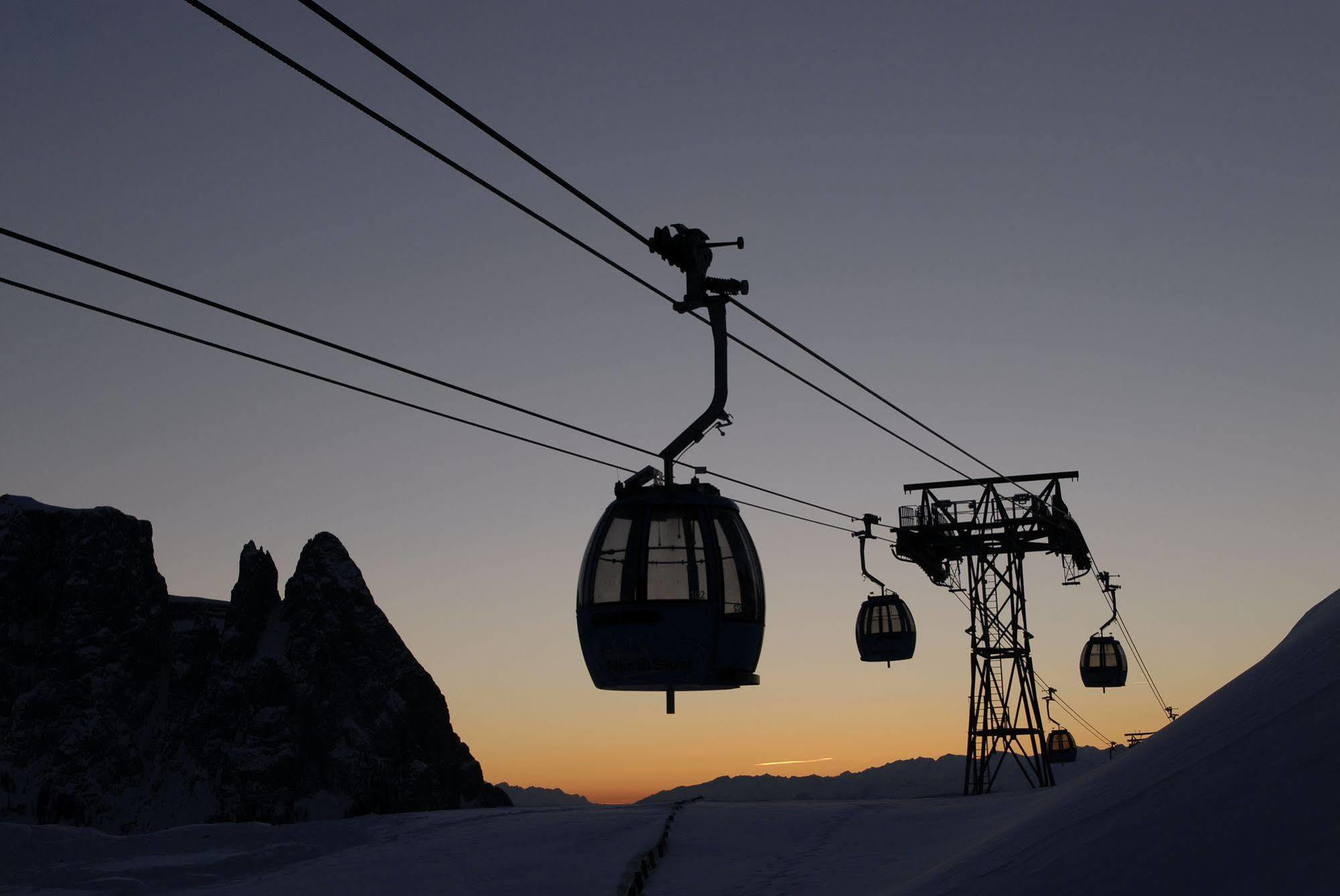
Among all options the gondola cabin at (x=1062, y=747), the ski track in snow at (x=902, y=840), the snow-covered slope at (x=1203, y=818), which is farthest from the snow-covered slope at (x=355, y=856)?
the gondola cabin at (x=1062, y=747)

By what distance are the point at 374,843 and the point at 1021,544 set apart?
21.7 m

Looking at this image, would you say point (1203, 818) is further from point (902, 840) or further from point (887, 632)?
point (887, 632)

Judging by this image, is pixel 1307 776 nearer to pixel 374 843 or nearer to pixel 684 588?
pixel 684 588

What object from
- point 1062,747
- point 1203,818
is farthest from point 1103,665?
point 1203,818

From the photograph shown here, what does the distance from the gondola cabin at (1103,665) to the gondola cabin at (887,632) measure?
13346mm

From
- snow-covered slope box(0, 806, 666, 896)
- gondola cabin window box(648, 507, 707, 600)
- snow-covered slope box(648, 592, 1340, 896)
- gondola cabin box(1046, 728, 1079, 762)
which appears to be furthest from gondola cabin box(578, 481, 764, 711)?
gondola cabin box(1046, 728, 1079, 762)

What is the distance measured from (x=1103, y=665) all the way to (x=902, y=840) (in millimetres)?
29974

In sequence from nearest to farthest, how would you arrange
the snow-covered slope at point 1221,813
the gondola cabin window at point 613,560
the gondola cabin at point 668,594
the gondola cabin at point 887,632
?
1. the snow-covered slope at point 1221,813
2. the gondola cabin at point 668,594
3. the gondola cabin window at point 613,560
4. the gondola cabin at point 887,632

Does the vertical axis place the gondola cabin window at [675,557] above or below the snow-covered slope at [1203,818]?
above

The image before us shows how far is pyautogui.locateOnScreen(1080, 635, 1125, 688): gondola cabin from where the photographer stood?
171ft

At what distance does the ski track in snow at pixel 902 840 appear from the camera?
10.6m

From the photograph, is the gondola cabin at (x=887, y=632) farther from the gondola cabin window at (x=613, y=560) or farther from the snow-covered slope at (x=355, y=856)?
the gondola cabin window at (x=613, y=560)

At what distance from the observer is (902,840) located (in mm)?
25328

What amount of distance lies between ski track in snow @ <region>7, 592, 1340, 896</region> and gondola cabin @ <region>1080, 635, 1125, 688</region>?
21780mm
